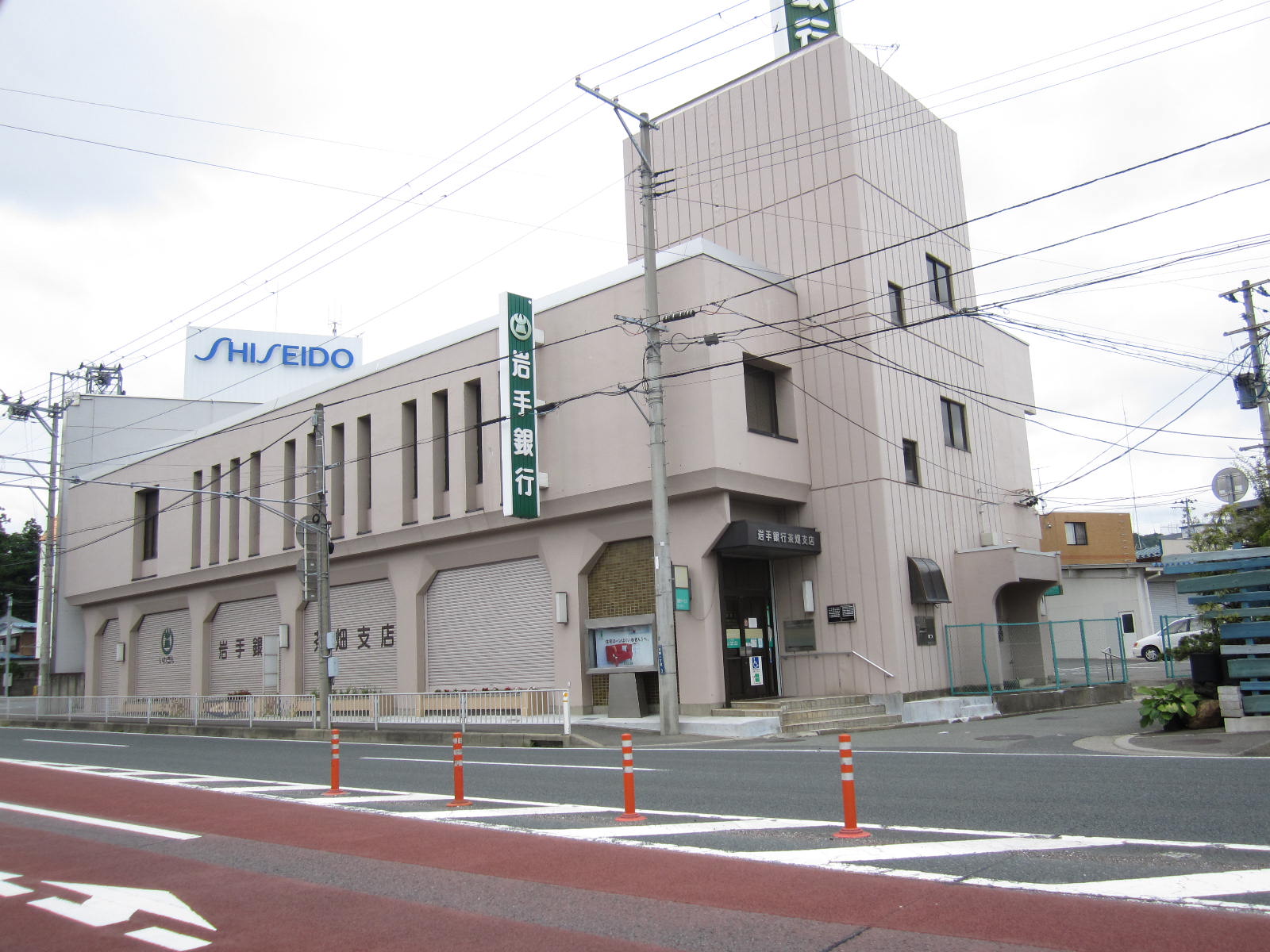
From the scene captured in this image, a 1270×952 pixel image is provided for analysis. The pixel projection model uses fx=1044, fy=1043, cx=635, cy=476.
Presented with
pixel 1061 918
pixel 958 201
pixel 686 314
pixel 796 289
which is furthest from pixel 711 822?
pixel 958 201

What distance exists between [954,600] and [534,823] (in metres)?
17.1

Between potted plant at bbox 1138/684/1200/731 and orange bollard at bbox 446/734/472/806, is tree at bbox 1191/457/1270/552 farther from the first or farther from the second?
orange bollard at bbox 446/734/472/806

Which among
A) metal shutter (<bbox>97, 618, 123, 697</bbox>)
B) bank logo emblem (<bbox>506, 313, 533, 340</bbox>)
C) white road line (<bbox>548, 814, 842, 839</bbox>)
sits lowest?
white road line (<bbox>548, 814, 842, 839</bbox>)

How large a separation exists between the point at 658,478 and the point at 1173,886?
1450cm

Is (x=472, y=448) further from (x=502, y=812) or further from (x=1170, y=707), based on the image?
(x=1170, y=707)

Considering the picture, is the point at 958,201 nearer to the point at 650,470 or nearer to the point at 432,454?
the point at 650,470

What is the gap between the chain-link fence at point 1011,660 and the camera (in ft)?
78.5

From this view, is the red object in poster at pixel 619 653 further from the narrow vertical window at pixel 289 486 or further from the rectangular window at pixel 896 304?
the narrow vertical window at pixel 289 486

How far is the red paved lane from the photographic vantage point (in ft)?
18.8

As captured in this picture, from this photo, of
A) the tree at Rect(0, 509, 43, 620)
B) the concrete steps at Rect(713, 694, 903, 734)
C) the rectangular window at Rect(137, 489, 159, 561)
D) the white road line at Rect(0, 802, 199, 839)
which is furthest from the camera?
the tree at Rect(0, 509, 43, 620)

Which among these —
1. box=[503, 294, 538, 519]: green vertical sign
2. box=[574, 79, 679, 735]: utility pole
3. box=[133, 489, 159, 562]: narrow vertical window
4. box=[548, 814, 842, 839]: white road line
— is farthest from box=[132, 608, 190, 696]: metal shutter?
box=[548, 814, 842, 839]: white road line

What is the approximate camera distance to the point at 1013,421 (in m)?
31.0

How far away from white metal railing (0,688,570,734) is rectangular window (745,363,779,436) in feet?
24.6

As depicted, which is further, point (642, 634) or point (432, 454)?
point (432, 454)
